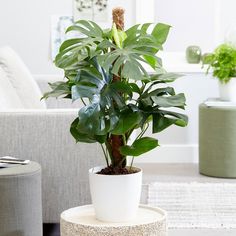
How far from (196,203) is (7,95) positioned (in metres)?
1.33

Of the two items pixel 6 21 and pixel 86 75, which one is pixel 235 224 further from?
pixel 6 21

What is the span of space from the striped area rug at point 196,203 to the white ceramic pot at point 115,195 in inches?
56.5

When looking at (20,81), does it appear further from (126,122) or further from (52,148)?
(126,122)

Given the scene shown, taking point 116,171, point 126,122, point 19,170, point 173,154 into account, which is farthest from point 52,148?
point 173,154

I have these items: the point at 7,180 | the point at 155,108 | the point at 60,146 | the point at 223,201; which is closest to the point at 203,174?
the point at 223,201

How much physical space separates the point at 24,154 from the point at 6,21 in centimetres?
230

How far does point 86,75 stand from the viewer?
2.11 metres

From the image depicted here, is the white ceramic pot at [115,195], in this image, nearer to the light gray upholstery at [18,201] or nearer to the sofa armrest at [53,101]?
the light gray upholstery at [18,201]

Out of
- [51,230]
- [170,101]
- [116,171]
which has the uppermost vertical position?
[170,101]

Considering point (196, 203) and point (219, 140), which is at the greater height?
point (219, 140)

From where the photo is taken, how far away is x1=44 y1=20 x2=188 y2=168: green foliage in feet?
6.72

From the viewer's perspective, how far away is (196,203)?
4055mm

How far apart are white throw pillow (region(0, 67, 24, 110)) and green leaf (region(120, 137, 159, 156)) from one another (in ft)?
4.71

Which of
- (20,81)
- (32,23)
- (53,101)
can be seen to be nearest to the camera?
(20,81)
